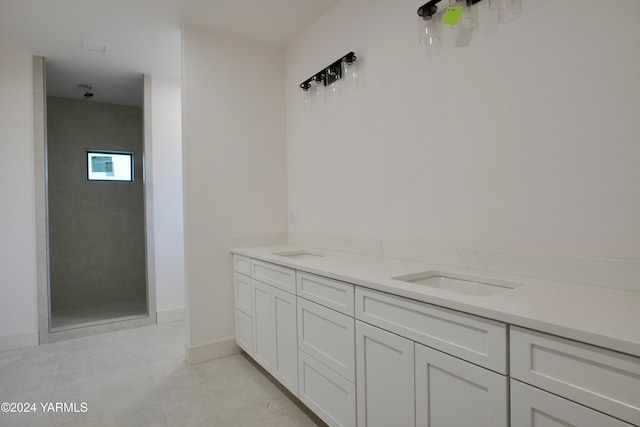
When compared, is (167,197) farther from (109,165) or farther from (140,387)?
(140,387)

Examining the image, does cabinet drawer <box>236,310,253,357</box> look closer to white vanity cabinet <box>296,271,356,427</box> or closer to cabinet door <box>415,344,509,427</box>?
white vanity cabinet <box>296,271,356,427</box>

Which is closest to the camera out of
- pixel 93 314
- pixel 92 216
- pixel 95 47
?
pixel 95 47

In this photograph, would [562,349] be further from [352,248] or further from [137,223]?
[137,223]

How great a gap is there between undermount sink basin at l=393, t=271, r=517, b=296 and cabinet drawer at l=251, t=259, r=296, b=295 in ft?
2.35

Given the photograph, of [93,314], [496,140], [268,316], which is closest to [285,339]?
Answer: [268,316]

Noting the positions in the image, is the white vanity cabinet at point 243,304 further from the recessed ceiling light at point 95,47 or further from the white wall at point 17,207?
the recessed ceiling light at point 95,47

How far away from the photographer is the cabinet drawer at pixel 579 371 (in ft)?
2.47

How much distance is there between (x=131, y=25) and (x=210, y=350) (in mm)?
2645

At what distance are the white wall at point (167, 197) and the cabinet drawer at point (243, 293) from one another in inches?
49.9

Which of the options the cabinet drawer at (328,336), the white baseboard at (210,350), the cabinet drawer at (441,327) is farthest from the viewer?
the white baseboard at (210,350)

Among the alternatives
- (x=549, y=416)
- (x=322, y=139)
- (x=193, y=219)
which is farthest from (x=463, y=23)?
(x=193, y=219)

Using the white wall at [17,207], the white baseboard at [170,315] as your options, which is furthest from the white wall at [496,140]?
the white wall at [17,207]

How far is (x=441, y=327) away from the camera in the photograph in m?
1.15

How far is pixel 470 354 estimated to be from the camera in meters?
1.06
